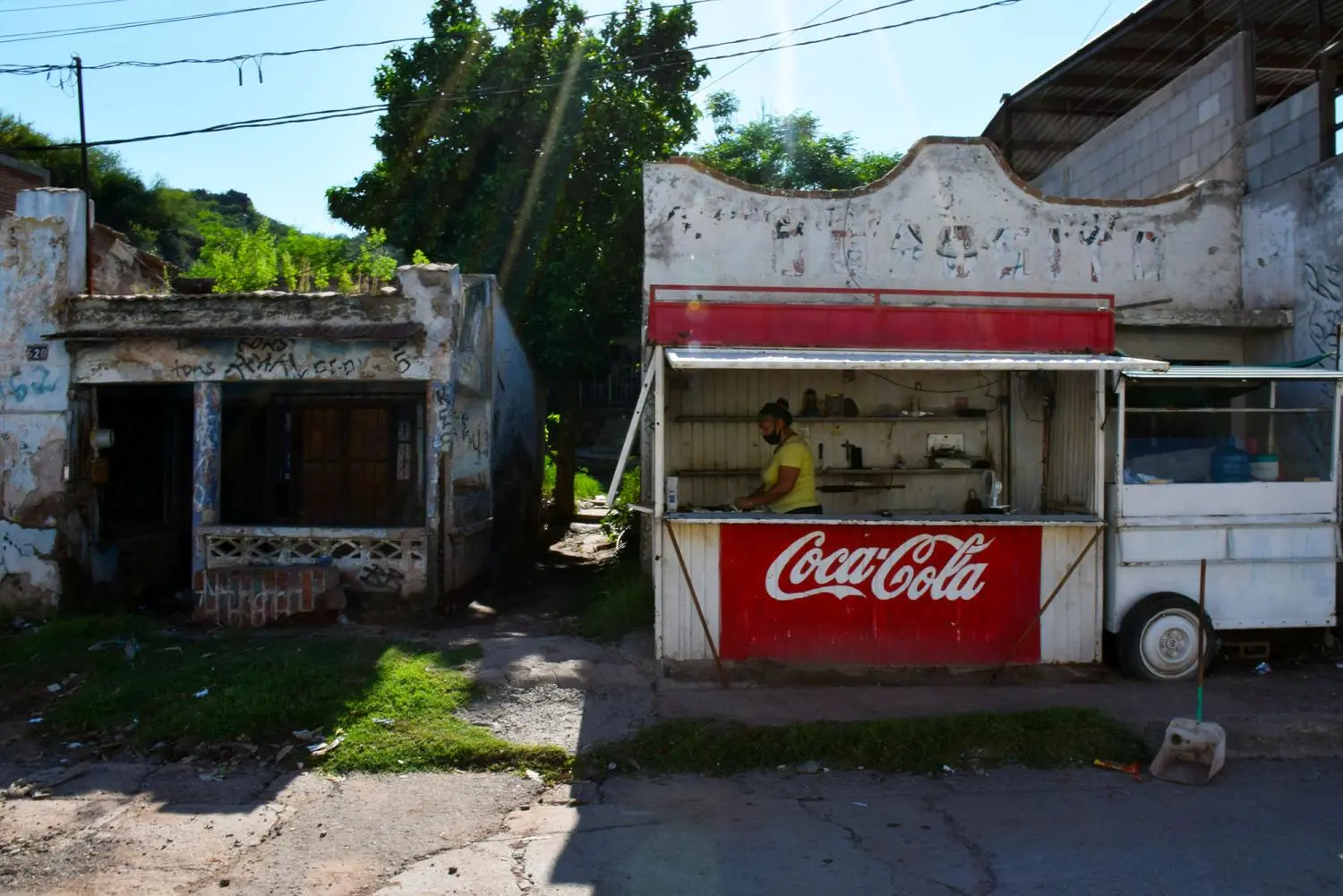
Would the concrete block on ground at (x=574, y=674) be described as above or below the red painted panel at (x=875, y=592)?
below

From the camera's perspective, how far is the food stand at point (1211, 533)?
7.27 metres

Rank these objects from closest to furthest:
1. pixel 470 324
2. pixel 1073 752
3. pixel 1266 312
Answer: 1. pixel 1073 752
2. pixel 1266 312
3. pixel 470 324

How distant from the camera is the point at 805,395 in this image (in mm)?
9414

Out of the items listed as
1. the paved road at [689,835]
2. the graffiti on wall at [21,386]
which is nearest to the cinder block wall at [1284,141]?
the paved road at [689,835]

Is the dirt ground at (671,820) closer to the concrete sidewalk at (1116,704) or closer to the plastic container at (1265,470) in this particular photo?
the concrete sidewalk at (1116,704)

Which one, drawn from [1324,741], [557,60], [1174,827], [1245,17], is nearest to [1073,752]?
[1174,827]

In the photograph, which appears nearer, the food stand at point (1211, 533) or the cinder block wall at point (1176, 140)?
the food stand at point (1211, 533)

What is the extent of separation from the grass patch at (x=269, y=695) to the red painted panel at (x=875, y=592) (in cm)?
198

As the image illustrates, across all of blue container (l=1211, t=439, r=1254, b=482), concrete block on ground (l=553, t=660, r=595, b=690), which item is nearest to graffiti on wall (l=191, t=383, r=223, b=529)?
concrete block on ground (l=553, t=660, r=595, b=690)

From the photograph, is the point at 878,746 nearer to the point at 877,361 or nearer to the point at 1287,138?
the point at 877,361

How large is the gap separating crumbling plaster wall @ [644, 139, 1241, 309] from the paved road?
16.9 ft

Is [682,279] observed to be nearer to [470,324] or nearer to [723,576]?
[470,324]

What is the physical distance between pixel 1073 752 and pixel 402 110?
44.4 ft

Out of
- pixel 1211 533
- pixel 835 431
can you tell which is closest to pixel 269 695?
pixel 835 431
